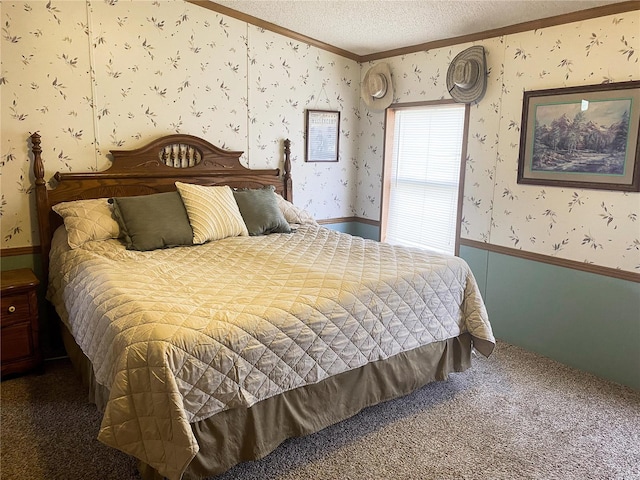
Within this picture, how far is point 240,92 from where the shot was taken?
13.3 feet

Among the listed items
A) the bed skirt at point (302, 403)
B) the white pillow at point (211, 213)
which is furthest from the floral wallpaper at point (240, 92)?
the bed skirt at point (302, 403)

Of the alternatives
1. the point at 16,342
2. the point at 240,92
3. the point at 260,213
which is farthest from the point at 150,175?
the point at 16,342

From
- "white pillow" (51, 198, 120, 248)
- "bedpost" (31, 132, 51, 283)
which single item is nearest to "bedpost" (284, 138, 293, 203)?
"white pillow" (51, 198, 120, 248)

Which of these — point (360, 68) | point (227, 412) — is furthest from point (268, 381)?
point (360, 68)

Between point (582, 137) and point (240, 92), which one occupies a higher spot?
point (240, 92)

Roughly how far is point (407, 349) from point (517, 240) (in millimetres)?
1510

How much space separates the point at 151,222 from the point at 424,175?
2410 mm

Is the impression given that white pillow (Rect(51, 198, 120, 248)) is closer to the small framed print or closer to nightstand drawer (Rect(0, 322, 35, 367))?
nightstand drawer (Rect(0, 322, 35, 367))

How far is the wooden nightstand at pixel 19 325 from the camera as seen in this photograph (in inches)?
110

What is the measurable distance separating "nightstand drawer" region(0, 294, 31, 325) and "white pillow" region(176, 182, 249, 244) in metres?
1.03

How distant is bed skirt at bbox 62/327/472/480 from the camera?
1903 millimetres

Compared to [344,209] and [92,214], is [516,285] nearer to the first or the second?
[344,209]

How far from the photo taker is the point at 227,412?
1.93m

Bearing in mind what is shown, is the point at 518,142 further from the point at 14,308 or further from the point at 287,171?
the point at 14,308
